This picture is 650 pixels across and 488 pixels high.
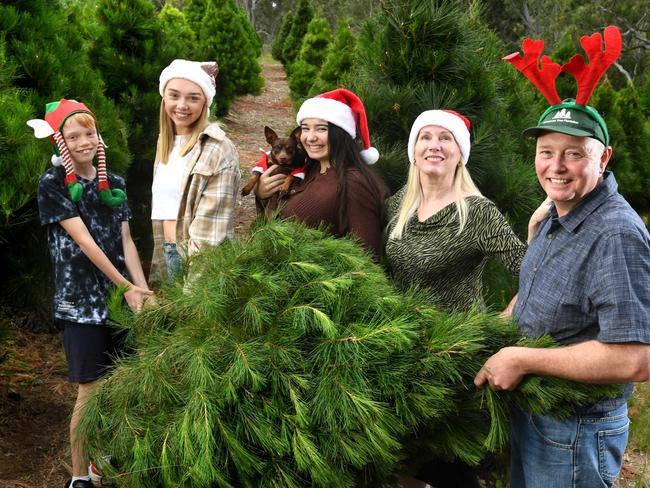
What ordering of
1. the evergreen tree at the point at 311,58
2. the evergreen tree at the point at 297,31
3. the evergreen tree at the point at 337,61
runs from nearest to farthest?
the evergreen tree at the point at 337,61, the evergreen tree at the point at 311,58, the evergreen tree at the point at 297,31

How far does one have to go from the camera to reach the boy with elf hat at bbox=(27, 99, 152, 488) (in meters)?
2.96

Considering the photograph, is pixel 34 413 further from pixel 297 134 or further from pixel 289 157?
pixel 297 134

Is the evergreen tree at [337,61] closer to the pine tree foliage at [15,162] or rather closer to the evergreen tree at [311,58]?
the evergreen tree at [311,58]

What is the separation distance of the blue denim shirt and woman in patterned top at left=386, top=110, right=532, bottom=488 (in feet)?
1.66

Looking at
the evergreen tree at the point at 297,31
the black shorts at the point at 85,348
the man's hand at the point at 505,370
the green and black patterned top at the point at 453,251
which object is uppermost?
the evergreen tree at the point at 297,31

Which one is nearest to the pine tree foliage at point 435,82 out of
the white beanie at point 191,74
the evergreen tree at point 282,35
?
the white beanie at point 191,74

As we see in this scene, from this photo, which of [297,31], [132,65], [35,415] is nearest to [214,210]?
[35,415]

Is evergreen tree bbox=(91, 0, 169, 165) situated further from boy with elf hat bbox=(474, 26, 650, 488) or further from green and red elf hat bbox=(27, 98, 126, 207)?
boy with elf hat bbox=(474, 26, 650, 488)

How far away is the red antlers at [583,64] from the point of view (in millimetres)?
2070

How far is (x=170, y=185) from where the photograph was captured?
3.38 meters

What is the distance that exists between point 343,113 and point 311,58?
494 inches

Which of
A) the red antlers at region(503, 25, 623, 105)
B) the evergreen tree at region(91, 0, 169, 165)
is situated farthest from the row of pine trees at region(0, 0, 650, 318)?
the red antlers at region(503, 25, 623, 105)

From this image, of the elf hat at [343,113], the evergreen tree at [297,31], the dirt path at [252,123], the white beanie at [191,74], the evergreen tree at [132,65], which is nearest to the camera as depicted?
the elf hat at [343,113]

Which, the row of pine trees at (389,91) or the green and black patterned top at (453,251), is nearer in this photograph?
the green and black patterned top at (453,251)
